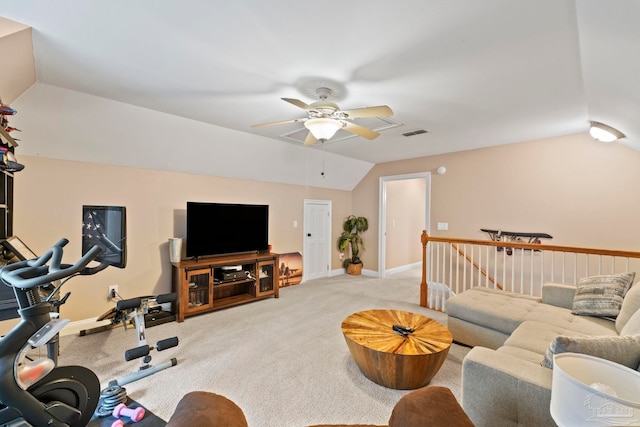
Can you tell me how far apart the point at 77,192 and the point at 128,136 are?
33.5 inches

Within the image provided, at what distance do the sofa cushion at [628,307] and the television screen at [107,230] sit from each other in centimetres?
438

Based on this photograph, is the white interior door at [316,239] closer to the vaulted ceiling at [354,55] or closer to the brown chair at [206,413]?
the vaulted ceiling at [354,55]

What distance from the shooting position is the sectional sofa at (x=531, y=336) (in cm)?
133

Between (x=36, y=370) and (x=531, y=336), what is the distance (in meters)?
3.07

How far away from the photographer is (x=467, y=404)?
1.59m

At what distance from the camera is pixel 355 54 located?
2021mm

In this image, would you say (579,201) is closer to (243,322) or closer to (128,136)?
(243,322)

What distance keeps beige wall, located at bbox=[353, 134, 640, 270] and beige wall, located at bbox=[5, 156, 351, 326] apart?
142 inches

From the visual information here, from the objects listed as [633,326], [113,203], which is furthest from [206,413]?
[113,203]

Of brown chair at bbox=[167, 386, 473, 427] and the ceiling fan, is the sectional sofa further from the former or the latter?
the ceiling fan

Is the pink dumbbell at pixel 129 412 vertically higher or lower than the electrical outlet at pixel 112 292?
lower

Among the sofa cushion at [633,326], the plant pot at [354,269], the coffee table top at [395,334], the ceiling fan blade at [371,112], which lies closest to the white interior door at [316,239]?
the plant pot at [354,269]

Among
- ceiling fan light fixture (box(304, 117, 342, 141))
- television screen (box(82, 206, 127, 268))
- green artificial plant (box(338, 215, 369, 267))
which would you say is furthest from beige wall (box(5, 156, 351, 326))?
ceiling fan light fixture (box(304, 117, 342, 141))

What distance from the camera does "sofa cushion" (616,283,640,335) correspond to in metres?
2.04
